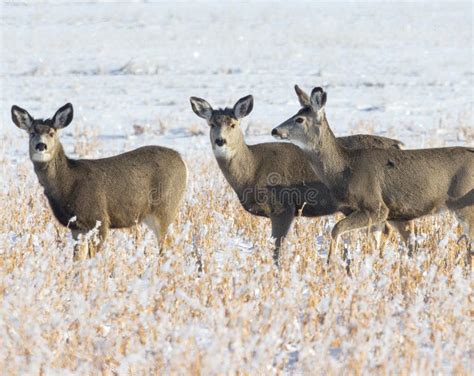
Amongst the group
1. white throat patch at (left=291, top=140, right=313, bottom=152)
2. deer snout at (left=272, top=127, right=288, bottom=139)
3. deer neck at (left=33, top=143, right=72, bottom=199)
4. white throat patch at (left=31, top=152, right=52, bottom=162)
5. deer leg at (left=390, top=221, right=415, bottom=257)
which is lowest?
deer leg at (left=390, top=221, right=415, bottom=257)

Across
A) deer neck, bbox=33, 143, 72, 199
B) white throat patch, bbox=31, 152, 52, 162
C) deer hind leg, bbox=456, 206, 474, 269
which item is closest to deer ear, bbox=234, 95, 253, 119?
deer neck, bbox=33, 143, 72, 199

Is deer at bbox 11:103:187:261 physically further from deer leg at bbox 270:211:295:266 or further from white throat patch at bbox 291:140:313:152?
white throat patch at bbox 291:140:313:152

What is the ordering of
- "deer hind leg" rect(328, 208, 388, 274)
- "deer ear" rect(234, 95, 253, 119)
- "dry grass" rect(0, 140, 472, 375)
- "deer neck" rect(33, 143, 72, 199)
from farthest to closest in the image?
"deer ear" rect(234, 95, 253, 119) → "deer neck" rect(33, 143, 72, 199) → "deer hind leg" rect(328, 208, 388, 274) → "dry grass" rect(0, 140, 472, 375)

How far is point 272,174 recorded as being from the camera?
32.7 ft

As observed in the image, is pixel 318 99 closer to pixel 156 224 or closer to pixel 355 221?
pixel 355 221

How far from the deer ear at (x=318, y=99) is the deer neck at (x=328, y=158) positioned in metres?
0.18

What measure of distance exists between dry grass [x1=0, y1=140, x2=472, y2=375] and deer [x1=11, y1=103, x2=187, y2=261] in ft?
3.24

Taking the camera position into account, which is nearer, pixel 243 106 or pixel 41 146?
pixel 41 146

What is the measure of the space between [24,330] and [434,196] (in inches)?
180

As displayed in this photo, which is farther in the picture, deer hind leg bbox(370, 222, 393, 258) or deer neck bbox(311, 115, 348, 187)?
deer hind leg bbox(370, 222, 393, 258)

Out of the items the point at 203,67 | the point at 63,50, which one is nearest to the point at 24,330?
the point at 203,67

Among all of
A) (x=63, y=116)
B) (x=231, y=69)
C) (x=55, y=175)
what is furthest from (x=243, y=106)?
(x=231, y=69)

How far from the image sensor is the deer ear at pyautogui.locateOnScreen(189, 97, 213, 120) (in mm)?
10320

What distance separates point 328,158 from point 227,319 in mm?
4025
